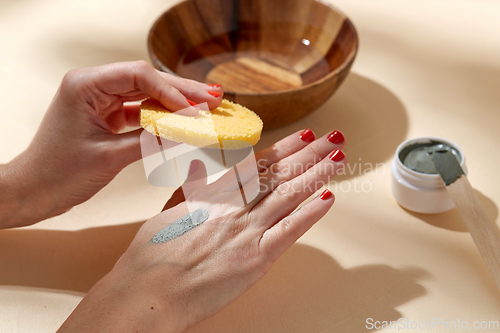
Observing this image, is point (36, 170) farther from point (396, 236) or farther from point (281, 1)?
point (281, 1)

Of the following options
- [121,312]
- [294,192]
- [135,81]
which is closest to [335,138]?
[294,192]

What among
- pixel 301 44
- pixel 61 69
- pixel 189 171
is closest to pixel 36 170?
pixel 189 171

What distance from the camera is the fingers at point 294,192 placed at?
2.63 ft

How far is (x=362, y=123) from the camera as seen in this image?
124 centimetres

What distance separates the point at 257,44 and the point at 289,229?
791mm

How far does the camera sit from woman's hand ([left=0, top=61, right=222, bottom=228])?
81 cm

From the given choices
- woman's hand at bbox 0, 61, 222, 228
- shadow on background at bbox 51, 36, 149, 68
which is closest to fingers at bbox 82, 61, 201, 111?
woman's hand at bbox 0, 61, 222, 228

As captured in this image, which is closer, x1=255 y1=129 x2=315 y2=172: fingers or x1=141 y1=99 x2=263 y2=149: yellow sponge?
x1=141 y1=99 x2=263 y2=149: yellow sponge

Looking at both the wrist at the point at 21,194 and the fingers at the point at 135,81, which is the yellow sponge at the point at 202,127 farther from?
the wrist at the point at 21,194

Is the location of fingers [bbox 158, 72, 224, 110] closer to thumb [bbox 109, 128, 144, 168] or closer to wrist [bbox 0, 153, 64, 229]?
thumb [bbox 109, 128, 144, 168]

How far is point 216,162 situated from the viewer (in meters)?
1.10

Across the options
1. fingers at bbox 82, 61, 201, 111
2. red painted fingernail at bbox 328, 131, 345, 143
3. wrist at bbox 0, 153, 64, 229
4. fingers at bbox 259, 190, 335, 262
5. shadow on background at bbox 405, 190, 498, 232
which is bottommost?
shadow on background at bbox 405, 190, 498, 232

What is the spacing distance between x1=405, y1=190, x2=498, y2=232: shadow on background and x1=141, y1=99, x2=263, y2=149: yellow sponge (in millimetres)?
466

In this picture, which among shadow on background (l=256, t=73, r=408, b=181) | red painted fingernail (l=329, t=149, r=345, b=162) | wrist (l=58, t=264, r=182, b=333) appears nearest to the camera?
wrist (l=58, t=264, r=182, b=333)
